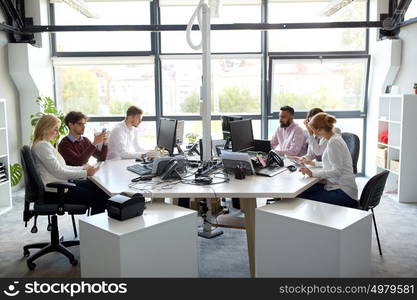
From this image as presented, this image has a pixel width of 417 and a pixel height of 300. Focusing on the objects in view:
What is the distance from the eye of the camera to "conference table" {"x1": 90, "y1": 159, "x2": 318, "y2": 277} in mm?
2967

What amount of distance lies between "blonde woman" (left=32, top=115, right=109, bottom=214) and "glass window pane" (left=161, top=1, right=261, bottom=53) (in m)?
3.86

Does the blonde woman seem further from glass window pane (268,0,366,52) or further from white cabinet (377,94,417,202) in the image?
glass window pane (268,0,366,52)

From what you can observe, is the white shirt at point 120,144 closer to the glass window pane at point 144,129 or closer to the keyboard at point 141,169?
the keyboard at point 141,169

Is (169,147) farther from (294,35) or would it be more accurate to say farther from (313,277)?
(294,35)

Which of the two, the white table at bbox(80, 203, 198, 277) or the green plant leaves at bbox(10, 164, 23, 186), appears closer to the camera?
the white table at bbox(80, 203, 198, 277)

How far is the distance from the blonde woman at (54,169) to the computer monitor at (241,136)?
1.34 metres

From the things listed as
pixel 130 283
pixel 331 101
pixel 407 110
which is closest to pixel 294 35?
pixel 331 101

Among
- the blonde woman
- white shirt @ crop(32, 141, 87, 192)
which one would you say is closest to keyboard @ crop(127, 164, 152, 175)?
the blonde woman

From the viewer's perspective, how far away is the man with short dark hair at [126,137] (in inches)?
181

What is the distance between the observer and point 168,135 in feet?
14.0

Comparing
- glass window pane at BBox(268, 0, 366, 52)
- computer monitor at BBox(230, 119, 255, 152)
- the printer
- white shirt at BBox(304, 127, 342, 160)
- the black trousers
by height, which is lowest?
the black trousers

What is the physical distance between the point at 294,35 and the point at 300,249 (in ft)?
17.4

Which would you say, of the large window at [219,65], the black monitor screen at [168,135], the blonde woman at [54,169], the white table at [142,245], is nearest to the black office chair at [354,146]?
the black monitor screen at [168,135]

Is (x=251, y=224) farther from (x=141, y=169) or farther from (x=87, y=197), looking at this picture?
(x=87, y=197)
